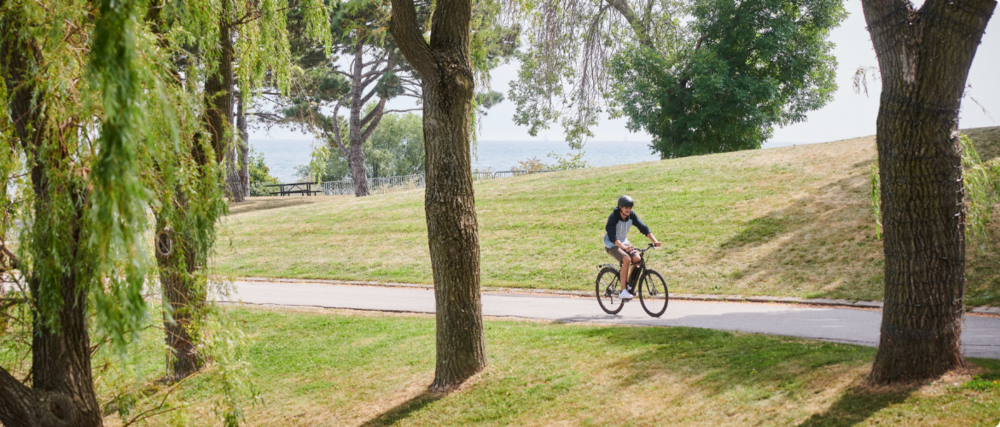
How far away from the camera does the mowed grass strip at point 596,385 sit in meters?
5.75

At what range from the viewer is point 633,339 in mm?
9195

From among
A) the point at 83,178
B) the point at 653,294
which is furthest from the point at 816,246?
the point at 83,178

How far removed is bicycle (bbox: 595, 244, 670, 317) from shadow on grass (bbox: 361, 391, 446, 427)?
4546 mm

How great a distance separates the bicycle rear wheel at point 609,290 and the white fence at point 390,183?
23.2 m

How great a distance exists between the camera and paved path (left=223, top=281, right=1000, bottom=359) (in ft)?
29.2

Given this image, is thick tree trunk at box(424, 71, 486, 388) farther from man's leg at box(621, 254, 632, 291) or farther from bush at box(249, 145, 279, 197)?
bush at box(249, 145, 279, 197)

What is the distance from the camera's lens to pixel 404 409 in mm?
7512

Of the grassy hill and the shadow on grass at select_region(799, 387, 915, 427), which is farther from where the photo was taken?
the grassy hill

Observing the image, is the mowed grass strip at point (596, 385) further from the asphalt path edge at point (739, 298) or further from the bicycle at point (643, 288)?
the asphalt path edge at point (739, 298)

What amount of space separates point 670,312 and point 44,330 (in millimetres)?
9171

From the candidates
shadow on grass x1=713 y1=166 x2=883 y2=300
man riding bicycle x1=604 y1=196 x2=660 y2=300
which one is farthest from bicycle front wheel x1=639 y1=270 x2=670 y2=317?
shadow on grass x1=713 y1=166 x2=883 y2=300

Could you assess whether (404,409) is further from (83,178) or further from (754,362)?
(83,178)

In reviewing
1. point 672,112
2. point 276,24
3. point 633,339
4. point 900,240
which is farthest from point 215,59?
point 672,112

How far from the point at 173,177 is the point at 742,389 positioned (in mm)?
5545
